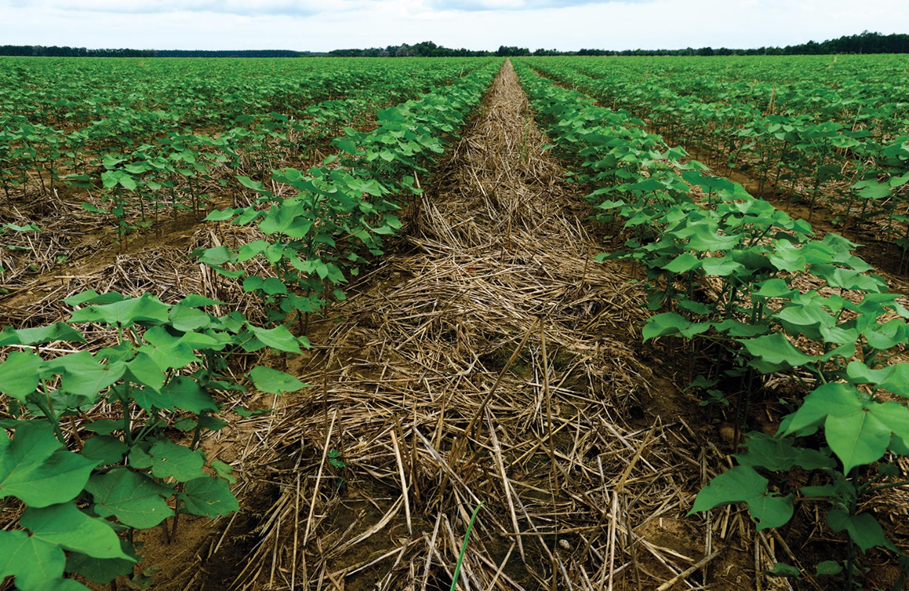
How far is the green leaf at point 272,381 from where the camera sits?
165 centimetres

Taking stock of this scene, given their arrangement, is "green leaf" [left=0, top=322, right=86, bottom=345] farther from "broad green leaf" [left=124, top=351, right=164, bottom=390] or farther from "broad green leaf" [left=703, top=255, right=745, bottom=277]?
"broad green leaf" [left=703, top=255, right=745, bottom=277]

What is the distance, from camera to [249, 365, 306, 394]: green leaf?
5.41 feet

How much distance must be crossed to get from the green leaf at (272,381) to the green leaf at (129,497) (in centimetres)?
42

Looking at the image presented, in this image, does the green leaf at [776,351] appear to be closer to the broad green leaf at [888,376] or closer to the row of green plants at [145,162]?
the broad green leaf at [888,376]

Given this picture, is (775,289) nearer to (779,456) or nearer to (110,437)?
(779,456)

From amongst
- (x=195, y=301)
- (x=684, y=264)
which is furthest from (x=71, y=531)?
(x=684, y=264)

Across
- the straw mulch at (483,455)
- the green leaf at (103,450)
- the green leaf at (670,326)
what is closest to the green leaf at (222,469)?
the straw mulch at (483,455)

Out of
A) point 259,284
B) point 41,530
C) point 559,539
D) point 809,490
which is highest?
point 41,530

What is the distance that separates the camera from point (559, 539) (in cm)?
179

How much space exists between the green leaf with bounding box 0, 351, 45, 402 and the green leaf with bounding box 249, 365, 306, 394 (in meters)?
0.60

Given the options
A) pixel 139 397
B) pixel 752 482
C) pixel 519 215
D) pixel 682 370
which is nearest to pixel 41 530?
pixel 139 397

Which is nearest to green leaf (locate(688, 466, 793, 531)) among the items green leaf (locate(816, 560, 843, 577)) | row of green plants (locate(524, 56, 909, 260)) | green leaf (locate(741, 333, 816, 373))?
green leaf (locate(816, 560, 843, 577))

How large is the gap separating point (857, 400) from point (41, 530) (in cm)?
183

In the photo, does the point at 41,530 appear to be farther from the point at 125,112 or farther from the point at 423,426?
the point at 125,112
